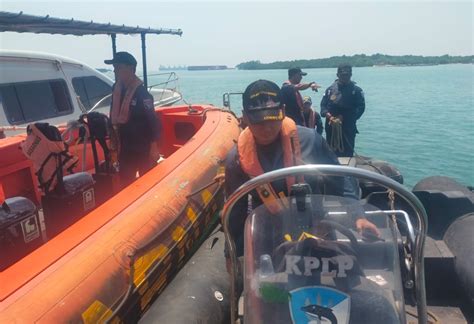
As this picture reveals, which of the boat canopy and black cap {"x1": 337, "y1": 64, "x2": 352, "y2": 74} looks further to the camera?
black cap {"x1": 337, "y1": 64, "x2": 352, "y2": 74}

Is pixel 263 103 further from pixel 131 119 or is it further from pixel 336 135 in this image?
pixel 336 135

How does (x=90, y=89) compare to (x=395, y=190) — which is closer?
(x=395, y=190)

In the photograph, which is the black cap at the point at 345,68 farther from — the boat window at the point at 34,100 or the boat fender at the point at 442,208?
the boat window at the point at 34,100

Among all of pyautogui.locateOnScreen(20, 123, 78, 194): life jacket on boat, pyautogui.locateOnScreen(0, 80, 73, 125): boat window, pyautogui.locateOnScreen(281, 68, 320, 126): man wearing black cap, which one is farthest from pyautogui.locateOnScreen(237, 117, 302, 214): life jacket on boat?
pyautogui.locateOnScreen(0, 80, 73, 125): boat window

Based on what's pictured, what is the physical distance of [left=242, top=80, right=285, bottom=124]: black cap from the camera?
2.04m

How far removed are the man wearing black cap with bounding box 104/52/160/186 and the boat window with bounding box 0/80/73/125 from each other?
8.21 ft

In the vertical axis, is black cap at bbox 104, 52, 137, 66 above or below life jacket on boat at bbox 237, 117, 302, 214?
above

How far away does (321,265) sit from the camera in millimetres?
1487

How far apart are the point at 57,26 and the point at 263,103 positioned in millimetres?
3091

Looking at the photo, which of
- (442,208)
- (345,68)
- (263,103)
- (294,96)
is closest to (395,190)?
(263,103)

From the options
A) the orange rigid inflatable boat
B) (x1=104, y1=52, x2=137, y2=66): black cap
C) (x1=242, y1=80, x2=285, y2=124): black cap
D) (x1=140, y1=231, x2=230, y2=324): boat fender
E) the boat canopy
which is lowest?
(x1=140, y1=231, x2=230, y2=324): boat fender

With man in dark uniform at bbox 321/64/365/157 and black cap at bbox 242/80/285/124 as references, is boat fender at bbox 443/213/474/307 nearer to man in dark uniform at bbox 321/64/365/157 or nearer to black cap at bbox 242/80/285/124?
black cap at bbox 242/80/285/124

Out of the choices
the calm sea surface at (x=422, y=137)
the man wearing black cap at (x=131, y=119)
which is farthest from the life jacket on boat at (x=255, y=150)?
the calm sea surface at (x=422, y=137)

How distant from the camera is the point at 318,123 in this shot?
7.27 meters
